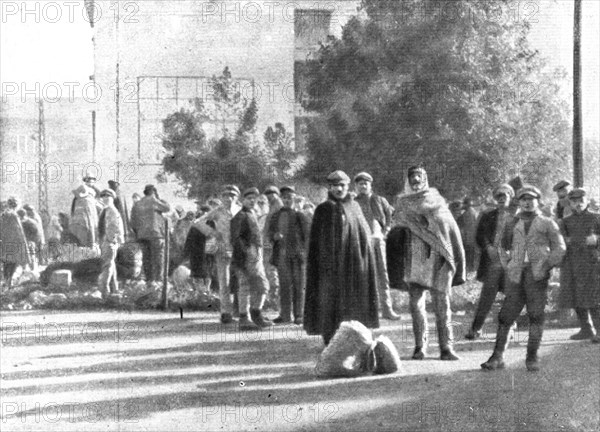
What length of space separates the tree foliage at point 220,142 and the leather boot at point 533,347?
3.55 m

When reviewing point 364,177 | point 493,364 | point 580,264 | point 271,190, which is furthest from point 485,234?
point 271,190

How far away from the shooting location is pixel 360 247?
10.4 metres

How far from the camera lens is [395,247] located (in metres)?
10.1

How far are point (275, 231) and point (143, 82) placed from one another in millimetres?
3266

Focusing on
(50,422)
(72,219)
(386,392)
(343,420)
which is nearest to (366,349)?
(386,392)

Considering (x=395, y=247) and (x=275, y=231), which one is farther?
(x=275, y=231)

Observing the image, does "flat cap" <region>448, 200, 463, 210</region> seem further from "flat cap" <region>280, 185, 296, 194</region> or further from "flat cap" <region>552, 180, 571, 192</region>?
"flat cap" <region>280, 185, 296, 194</region>

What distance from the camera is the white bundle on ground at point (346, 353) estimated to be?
912cm

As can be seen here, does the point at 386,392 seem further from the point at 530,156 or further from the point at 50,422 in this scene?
the point at 530,156

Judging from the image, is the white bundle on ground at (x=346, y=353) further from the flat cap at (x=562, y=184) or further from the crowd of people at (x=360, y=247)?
the flat cap at (x=562, y=184)

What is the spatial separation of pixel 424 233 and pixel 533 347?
1.55 meters

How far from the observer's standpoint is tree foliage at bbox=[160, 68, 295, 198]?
35.2ft

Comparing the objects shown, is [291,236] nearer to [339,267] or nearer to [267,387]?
[339,267]

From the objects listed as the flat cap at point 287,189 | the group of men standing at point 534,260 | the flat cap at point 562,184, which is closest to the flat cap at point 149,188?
the flat cap at point 287,189
